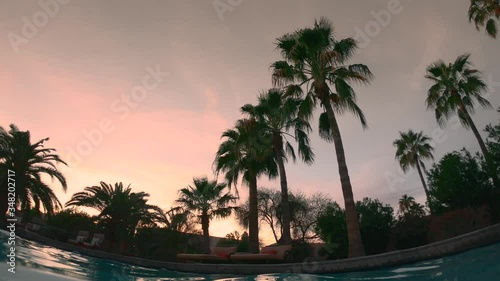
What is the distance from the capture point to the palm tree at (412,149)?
30.9m

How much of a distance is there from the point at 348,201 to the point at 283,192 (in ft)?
17.0

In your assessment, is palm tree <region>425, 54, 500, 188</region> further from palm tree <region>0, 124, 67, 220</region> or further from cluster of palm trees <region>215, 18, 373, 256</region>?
palm tree <region>0, 124, 67, 220</region>

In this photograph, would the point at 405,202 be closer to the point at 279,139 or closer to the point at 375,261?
the point at 279,139

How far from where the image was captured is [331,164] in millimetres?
17453

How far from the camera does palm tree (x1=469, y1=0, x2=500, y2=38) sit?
49.8 feet

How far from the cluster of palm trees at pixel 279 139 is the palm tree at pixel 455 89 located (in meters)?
0.06

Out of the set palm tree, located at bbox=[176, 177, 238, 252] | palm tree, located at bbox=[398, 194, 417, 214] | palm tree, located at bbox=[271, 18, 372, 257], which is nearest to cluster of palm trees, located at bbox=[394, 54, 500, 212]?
palm tree, located at bbox=[271, 18, 372, 257]

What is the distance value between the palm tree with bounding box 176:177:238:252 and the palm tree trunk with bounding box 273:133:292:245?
8239 millimetres

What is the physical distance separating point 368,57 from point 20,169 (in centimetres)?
2185

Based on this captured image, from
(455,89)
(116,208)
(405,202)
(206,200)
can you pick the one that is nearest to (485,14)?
(455,89)

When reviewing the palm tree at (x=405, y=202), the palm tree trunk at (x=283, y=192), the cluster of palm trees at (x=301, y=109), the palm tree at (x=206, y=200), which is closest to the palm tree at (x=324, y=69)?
the cluster of palm trees at (x=301, y=109)

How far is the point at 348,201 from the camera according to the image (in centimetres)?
1148

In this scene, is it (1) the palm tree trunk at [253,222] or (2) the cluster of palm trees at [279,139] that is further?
(1) the palm tree trunk at [253,222]

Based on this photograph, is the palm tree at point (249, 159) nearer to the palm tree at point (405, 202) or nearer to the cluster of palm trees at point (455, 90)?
the cluster of palm trees at point (455, 90)
